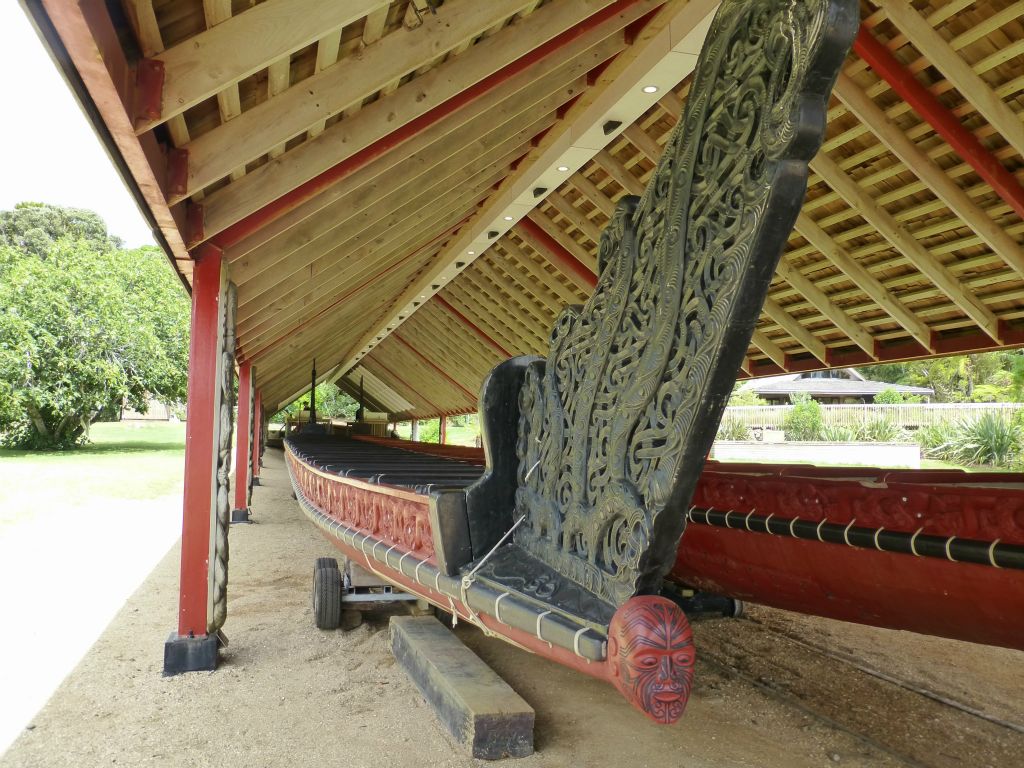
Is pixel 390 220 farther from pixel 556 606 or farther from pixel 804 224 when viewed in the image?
pixel 556 606

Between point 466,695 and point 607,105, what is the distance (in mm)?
3712

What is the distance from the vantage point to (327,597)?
4457mm

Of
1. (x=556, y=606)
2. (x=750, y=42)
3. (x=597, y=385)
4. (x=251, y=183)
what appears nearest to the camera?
(x=750, y=42)

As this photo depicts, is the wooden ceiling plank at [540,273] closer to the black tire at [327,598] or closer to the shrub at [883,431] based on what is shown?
the black tire at [327,598]

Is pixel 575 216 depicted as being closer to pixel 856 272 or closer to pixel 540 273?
pixel 540 273

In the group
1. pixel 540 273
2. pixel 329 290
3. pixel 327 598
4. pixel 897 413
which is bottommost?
pixel 327 598

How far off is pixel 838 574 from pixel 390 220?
12.9 feet

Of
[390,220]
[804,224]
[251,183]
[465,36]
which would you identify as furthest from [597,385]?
[804,224]

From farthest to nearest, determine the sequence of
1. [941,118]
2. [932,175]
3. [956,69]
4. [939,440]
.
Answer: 1. [939,440]
2. [932,175]
3. [941,118]
4. [956,69]

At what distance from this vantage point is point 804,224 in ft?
21.6

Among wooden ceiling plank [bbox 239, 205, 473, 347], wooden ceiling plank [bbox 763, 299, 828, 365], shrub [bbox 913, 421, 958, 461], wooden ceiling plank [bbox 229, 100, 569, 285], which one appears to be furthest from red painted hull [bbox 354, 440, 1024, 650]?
shrub [bbox 913, 421, 958, 461]

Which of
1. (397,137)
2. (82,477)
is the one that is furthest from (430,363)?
(397,137)

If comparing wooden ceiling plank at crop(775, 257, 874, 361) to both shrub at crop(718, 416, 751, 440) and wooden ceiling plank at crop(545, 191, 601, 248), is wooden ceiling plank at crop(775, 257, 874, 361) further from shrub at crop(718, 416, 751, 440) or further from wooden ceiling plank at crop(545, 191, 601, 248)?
shrub at crop(718, 416, 751, 440)

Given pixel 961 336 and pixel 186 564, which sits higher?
pixel 961 336
